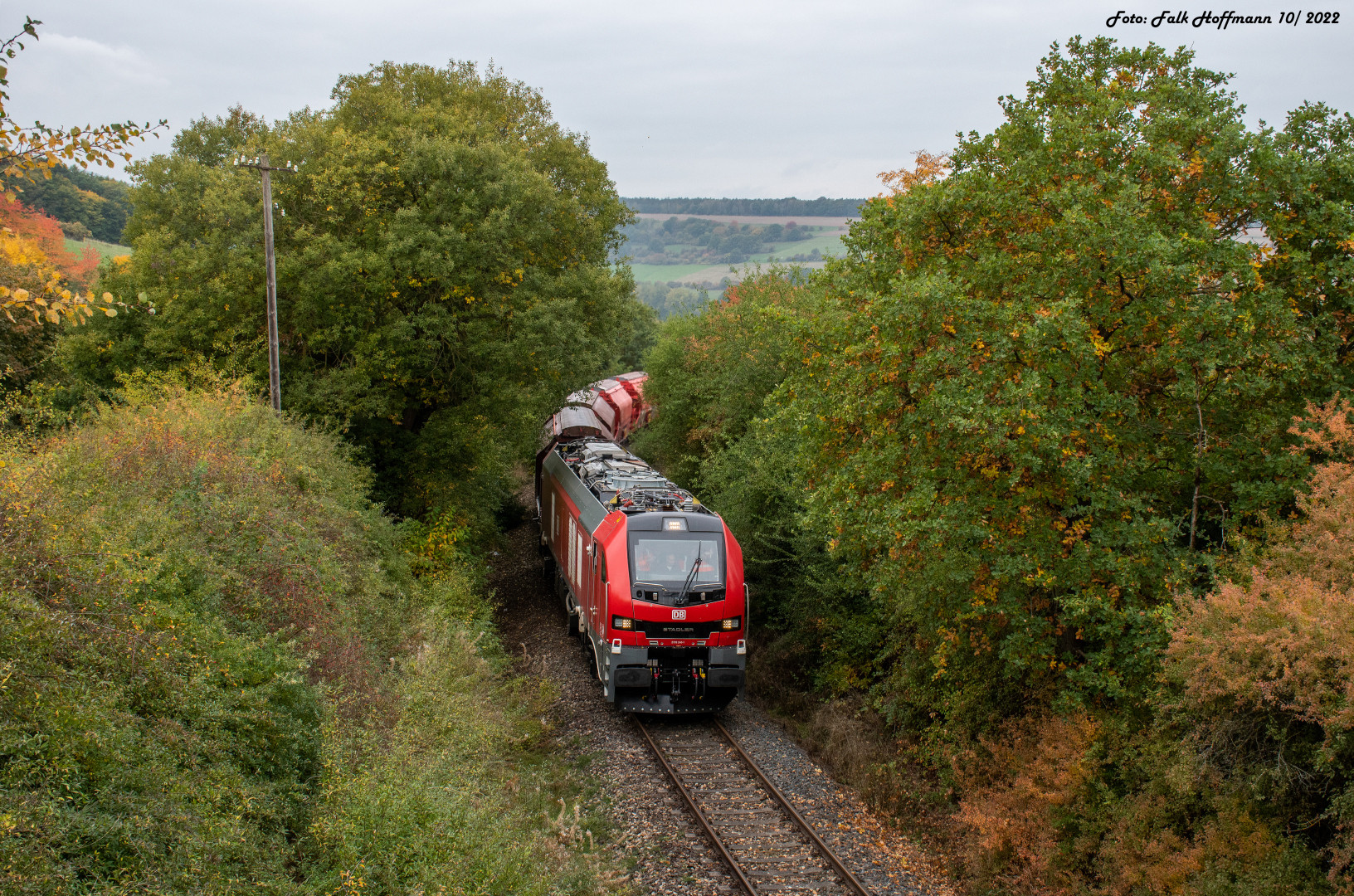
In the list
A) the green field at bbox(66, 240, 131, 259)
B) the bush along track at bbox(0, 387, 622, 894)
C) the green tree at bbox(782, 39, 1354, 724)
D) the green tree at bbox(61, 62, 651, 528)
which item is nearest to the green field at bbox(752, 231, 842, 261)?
the green field at bbox(66, 240, 131, 259)

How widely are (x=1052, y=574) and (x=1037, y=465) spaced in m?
1.29

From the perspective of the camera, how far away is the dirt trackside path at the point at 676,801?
379 inches

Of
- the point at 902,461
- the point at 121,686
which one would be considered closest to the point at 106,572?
the point at 121,686

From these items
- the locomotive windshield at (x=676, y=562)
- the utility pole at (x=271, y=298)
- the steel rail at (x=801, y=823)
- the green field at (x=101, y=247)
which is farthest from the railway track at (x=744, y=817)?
the green field at (x=101, y=247)

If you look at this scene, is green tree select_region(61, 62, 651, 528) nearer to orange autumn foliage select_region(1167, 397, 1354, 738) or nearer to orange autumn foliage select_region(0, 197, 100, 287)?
orange autumn foliage select_region(0, 197, 100, 287)

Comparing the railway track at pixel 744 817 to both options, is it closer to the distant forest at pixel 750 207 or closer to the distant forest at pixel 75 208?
the distant forest at pixel 75 208

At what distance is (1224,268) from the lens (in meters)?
9.02

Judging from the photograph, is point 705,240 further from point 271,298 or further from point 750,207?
point 271,298

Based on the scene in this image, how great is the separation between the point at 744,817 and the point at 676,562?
13.7ft

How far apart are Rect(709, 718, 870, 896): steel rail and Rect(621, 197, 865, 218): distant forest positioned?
10852cm

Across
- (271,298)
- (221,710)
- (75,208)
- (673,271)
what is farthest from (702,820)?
(673,271)

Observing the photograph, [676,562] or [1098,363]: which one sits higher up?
[1098,363]

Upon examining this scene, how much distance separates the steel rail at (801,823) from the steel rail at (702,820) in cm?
110

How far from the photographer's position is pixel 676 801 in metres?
11.3
